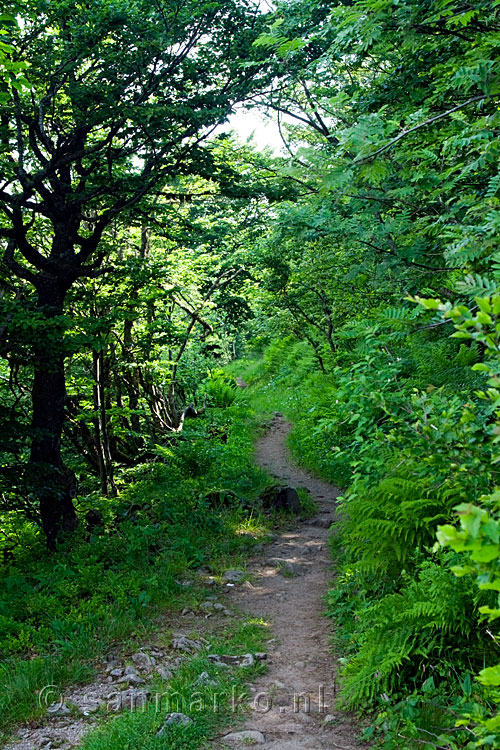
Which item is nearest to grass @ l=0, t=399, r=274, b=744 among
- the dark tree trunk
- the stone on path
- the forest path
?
the dark tree trunk

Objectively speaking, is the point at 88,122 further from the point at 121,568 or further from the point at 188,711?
the point at 188,711

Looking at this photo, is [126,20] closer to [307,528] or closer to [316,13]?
[316,13]

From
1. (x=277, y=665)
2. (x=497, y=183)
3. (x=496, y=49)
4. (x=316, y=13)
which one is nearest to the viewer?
(x=497, y=183)

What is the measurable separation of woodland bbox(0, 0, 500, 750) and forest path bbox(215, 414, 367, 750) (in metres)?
0.21

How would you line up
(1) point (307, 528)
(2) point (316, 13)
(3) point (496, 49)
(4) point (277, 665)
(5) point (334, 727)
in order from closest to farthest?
(3) point (496, 49)
(5) point (334, 727)
(4) point (277, 665)
(2) point (316, 13)
(1) point (307, 528)

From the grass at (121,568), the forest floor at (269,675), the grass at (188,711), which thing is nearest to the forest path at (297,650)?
the forest floor at (269,675)

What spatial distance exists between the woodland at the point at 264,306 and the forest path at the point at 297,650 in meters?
0.21

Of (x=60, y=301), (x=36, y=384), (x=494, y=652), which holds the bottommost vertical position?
(x=494, y=652)

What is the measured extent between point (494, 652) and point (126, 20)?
7182mm

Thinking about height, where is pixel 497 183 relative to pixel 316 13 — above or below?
below

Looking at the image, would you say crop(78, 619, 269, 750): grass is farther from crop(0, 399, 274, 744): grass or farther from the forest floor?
crop(0, 399, 274, 744): grass

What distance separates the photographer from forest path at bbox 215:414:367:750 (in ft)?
11.6

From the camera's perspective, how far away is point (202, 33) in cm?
784

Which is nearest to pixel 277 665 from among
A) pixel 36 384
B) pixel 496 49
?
pixel 496 49
